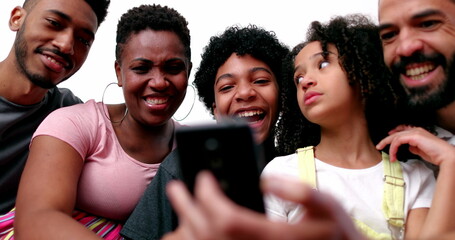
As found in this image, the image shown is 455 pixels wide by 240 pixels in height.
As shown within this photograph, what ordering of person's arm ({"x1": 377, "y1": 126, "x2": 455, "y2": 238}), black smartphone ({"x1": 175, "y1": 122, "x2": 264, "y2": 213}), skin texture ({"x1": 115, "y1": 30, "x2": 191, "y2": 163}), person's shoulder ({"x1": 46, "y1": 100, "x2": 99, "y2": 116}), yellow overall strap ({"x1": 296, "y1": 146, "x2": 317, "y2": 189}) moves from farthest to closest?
skin texture ({"x1": 115, "y1": 30, "x2": 191, "y2": 163})
person's shoulder ({"x1": 46, "y1": 100, "x2": 99, "y2": 116})
yellow overall strap ({"x1": 296, "y1": 146, "x2": 317, "y2": 189})
person's arm ({"x1": 377, "y1": 126, "x2": 455, "y2": 238})
black smartphone ({"x1": 175, "y1": 122, "x2": 264, "y2": 213})

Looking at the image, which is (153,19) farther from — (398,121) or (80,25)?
(398,121)

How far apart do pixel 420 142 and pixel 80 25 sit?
1.57 metres

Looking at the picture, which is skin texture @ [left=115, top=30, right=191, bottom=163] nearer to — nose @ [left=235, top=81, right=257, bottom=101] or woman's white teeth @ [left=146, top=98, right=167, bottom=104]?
woman's white teeth @ [left=146, top=98, right=167, bottom=104]

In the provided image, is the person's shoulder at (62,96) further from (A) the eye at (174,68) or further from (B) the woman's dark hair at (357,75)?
(B) the woman's dark hair at (357,75)

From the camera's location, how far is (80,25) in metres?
1.91

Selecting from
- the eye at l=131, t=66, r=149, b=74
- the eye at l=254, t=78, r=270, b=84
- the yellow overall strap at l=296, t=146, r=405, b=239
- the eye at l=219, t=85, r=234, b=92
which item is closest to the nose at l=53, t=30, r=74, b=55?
the eye at l=131, t=66, r=149, b=74

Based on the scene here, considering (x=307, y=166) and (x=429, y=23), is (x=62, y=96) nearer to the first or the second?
(x=307, y=166)

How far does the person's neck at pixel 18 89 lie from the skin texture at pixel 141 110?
1.23 feet

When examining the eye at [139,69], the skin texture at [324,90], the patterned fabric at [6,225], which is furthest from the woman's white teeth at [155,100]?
the patterned fabric at [6,225]

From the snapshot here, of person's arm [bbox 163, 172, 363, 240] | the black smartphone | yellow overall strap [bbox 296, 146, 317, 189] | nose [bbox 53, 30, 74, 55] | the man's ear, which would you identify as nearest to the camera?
person's arm [bbox 163, 172, 363, 240]

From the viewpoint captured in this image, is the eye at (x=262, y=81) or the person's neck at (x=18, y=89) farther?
the person's neck at (x=18, y=89)

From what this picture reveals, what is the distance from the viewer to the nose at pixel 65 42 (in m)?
1.85

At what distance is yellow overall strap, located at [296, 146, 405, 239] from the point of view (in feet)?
4.09

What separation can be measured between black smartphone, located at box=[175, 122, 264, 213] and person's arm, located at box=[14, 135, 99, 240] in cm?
75
